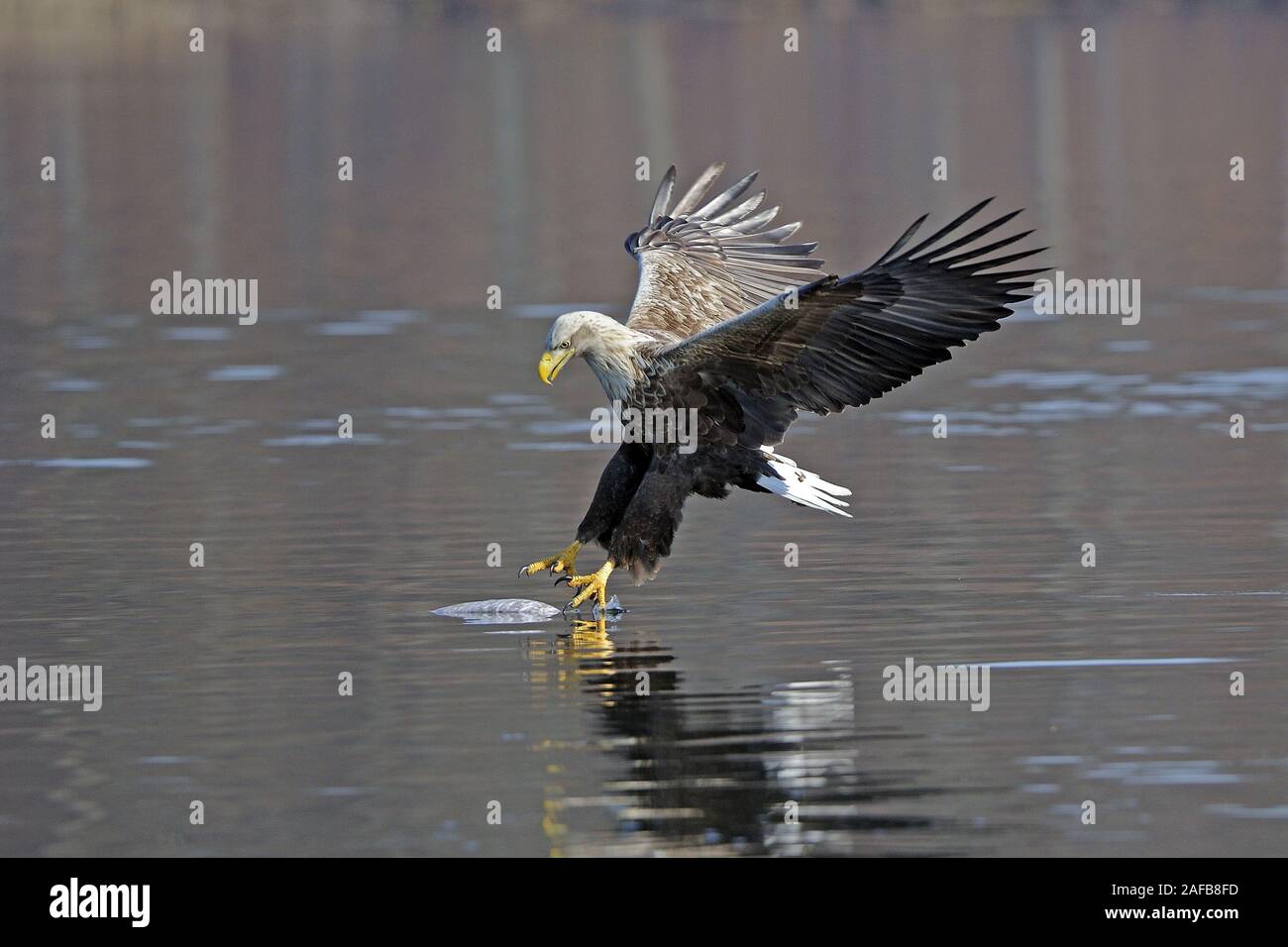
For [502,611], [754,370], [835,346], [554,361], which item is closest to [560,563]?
[502,611]

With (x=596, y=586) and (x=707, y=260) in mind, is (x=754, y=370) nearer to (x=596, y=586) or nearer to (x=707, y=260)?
(x=596, y=586)

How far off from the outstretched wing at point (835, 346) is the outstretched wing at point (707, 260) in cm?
106

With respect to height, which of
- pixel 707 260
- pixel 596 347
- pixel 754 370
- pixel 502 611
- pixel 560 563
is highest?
pixel 707 260

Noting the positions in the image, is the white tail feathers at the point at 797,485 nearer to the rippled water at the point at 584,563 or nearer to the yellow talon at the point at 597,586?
the rippled water at the point at 584,563

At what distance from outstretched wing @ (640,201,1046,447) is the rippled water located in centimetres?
83

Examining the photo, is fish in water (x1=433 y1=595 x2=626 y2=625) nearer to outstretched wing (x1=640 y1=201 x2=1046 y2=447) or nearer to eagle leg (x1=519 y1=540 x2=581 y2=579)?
eagle leg (x1=519 y1=540 x2=581 y2=579)

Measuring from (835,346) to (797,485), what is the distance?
2.22ft

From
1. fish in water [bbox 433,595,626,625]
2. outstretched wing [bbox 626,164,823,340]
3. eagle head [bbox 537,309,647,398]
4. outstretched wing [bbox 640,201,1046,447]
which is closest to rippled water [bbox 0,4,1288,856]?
fish in water [bbox 433,595,626,625]

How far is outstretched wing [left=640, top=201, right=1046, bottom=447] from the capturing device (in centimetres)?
1020

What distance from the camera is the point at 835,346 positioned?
10469 millimetres

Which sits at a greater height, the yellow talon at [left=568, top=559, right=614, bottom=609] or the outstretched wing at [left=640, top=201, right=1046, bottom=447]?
the outstretched wing at [left=640, top=201, right=1046, bottom=447]

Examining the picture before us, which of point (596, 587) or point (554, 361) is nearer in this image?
point (554, 361)

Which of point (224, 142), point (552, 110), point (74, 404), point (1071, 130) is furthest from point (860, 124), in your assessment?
point (74, 404)

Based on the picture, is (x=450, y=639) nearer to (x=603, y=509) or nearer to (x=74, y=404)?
(x=603, y=509)
